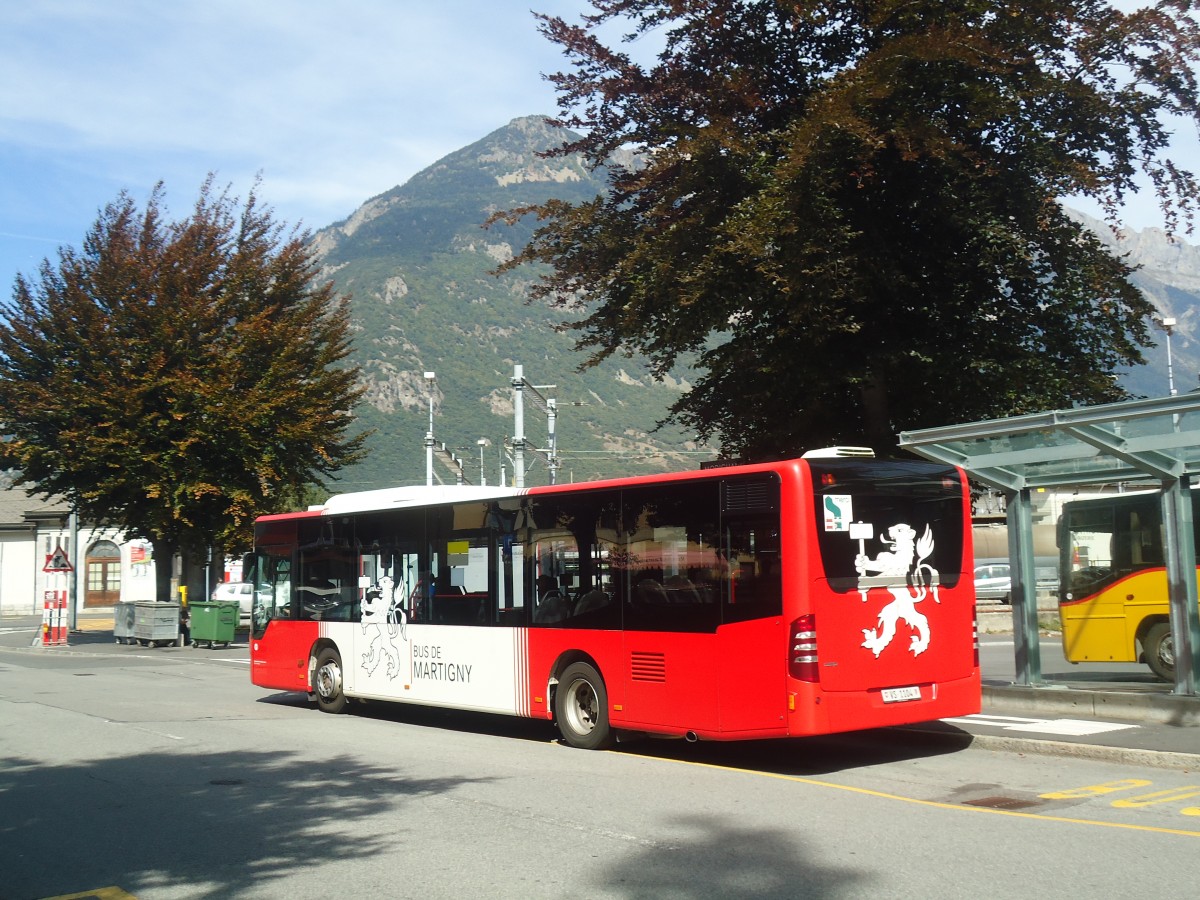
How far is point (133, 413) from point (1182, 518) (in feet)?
86.6

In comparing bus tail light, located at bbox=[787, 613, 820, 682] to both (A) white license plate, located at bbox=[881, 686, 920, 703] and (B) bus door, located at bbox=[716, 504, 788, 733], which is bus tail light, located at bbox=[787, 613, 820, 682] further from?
(A) white license plate, located at bbox=[881, 686, 920, 703]

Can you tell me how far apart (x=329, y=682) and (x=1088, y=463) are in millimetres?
10083

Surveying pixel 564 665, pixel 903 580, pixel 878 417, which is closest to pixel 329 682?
pixel 564 665

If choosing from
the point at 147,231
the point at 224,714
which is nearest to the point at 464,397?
the point at 147,231

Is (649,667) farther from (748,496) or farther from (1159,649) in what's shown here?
(1159,649)

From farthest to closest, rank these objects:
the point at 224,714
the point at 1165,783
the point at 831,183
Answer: the point at 224,714
the point at 831,183
the point at 1165,783

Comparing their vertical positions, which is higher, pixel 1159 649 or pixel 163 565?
pixel 163 565

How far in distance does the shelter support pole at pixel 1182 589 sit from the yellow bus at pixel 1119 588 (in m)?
3.88

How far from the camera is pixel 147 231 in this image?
34906 millimetres

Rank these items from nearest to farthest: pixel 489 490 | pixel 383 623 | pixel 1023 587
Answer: pixel 489 490 < pixel 1023 587 < pixel 383 623

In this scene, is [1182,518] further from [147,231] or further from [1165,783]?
[147,231]

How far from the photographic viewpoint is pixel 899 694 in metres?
10.8

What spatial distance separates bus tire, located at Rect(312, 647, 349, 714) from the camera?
16375 millimetres

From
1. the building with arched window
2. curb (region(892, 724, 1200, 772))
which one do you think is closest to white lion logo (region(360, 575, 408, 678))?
curb (region(892, 724, 1200, 772))
